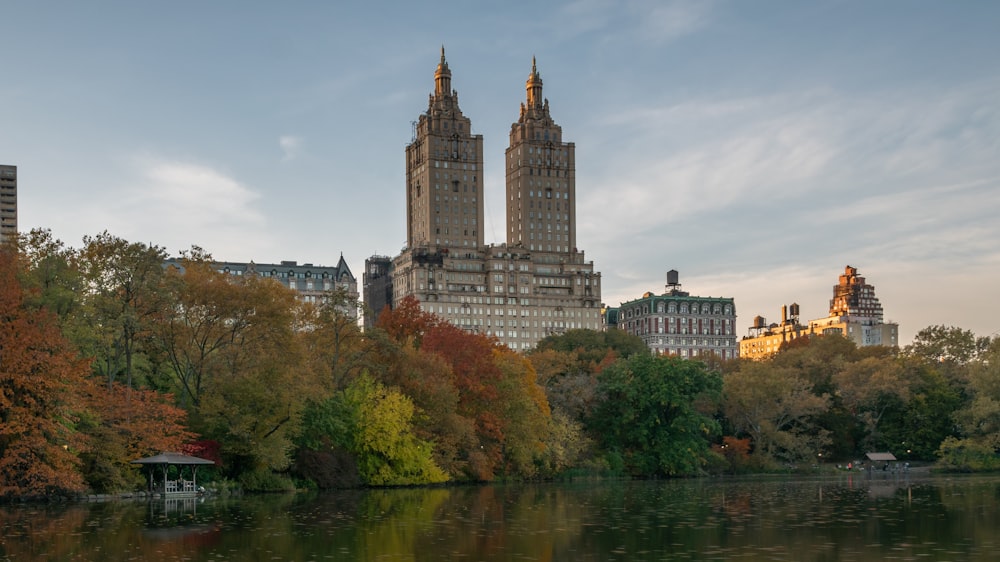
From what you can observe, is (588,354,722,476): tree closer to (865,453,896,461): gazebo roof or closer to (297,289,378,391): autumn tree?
(865,453,896,461): gazebo roof

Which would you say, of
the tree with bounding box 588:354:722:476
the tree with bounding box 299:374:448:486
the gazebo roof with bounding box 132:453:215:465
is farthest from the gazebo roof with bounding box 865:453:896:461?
the gazebo roof with bounding box 132:453:215:465

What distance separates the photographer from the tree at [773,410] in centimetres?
10638

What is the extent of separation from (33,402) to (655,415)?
5480 cm

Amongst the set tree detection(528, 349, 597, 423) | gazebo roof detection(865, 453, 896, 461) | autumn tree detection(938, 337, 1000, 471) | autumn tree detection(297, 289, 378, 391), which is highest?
autumn tree detection(297, 289, 378, 391)

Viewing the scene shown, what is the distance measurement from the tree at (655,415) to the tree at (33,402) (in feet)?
169

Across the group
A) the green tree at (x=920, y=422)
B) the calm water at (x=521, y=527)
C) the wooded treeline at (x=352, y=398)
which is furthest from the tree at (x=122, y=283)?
the green tree at (x=920, y=422)

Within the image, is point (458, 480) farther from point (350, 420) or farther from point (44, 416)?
point (44, 416)

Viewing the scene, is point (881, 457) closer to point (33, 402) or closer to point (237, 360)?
point (237, 360)

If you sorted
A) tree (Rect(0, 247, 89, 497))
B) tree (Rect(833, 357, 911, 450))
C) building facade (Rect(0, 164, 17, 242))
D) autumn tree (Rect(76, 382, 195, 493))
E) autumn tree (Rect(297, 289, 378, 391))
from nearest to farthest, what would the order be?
tree (Rect(0, 247, 89, 497)) → autumn tree (Rect(76, 382, 195, 493)) → autumn tree (Rect(297, 289, 378, 391)) → tree (Rect(833, 357, 911, 450)) → building facade (Rect(0, 164, 17, 242))

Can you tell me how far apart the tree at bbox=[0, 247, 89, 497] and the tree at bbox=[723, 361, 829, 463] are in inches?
2600

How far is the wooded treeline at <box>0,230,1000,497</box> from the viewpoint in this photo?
6012 centimetres

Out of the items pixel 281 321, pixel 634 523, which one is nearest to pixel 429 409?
pixel 281 321

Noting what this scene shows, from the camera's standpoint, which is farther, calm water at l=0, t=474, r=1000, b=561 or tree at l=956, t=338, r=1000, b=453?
tree at l=956, t=338, r=1000, b=453

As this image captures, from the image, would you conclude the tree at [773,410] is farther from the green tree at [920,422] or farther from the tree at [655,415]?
the green tree at [920,422]
